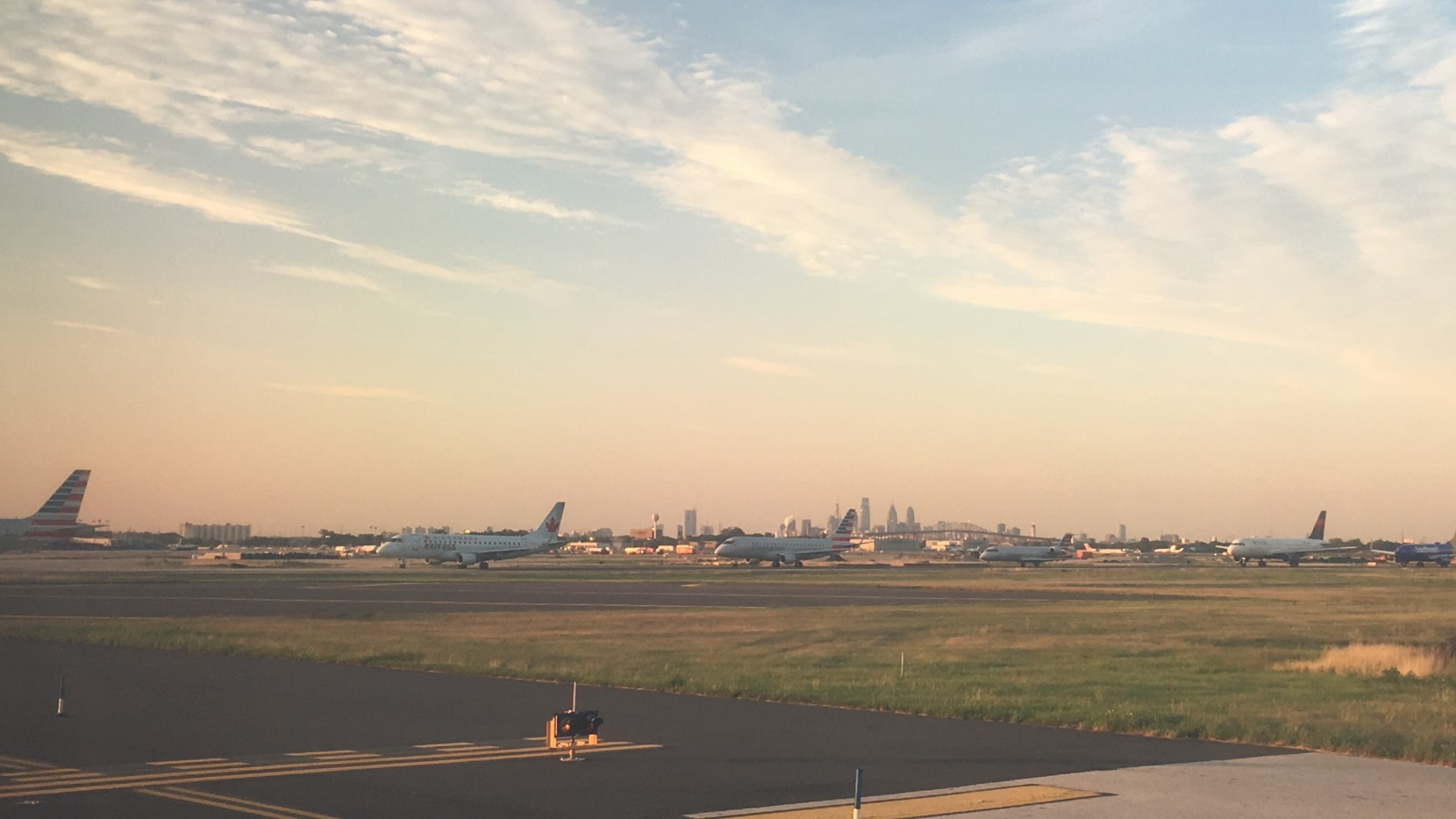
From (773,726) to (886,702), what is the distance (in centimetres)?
383

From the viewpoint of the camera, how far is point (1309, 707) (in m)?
23.8

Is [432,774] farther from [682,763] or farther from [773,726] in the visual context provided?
[773,726]

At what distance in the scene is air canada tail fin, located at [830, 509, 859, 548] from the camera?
5733 inches

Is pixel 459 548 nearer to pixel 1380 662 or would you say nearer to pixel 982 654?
pixel 982 654

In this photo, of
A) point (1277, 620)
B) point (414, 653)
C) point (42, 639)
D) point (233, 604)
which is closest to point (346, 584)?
point (233, 604)

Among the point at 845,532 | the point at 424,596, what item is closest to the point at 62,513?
the point at 424,596

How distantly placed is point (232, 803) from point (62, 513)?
68.2 metres

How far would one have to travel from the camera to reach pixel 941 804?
1441 centimetres

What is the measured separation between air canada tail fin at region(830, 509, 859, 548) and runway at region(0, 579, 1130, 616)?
63914 mm

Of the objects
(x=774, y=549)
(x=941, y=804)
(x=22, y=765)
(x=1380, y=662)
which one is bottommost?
(x=941, y=804)

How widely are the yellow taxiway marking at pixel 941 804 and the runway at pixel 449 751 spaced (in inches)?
15.4

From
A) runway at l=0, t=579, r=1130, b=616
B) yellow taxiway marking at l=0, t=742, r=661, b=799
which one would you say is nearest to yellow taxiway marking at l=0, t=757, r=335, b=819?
yellow taxiway marking at l=0, t=742, r=661, b=799

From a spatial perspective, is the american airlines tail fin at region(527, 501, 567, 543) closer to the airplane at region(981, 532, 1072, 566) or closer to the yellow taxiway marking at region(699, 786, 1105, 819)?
the airplane at region(981, 532, 1072, 566)

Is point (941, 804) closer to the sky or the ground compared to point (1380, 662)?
closer to the ground
